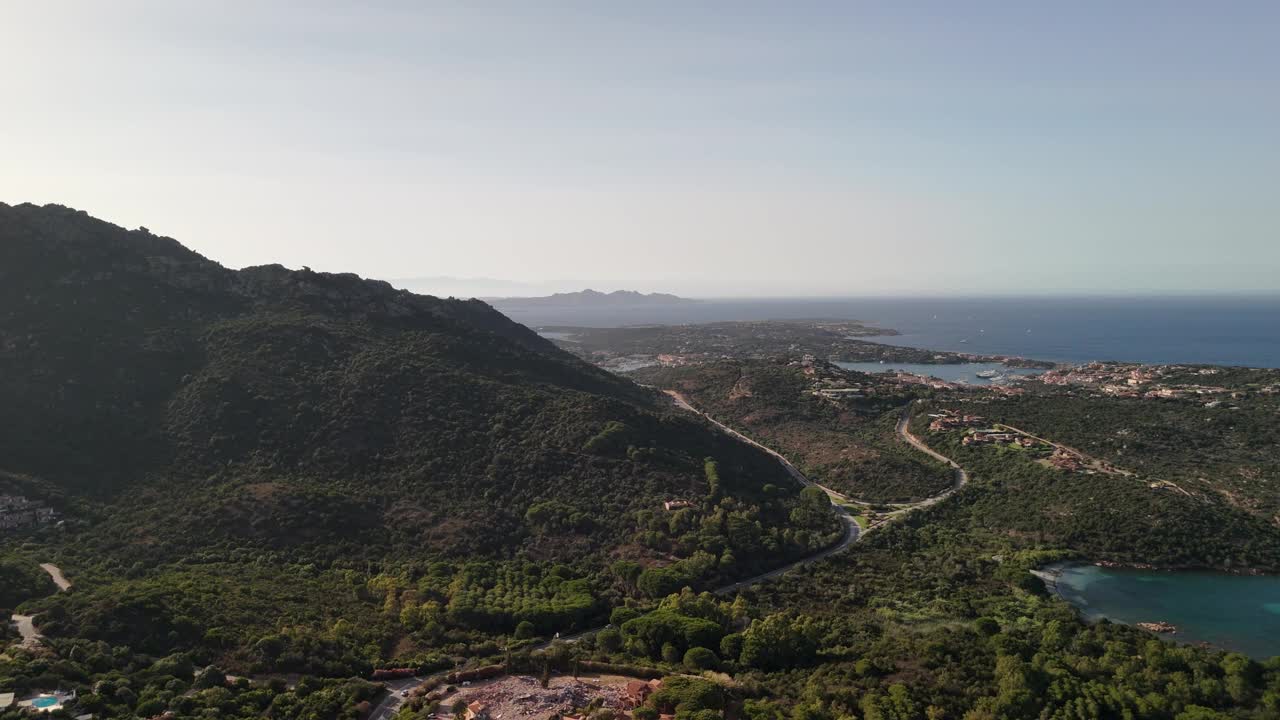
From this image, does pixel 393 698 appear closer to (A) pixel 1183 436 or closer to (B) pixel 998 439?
(B) pixel 998 439

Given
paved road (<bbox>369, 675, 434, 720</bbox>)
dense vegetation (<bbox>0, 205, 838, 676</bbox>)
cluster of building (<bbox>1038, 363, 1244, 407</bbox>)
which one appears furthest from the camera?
cluster of building (<bbox>1038, 363, 1244, 407</bbox>)

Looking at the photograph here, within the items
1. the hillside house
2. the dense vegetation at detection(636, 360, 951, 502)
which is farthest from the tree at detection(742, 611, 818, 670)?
the dense vegetation at detection(636, 360, 951, 502)

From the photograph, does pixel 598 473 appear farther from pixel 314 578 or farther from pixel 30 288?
pixel 30 288

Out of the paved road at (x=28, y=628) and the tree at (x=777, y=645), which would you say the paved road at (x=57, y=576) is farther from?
the tree at (x=777, y=645)

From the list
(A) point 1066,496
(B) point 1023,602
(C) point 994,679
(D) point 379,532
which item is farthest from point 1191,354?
(D) point 379,532

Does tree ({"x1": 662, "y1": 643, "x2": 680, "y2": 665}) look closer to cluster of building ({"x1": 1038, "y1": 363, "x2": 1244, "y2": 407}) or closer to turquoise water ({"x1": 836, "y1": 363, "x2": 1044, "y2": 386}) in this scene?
cluster of building ({"x1": 1038, "y1": 363, "x2": 1244, "y2": 407})

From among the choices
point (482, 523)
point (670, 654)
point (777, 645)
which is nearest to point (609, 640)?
point (670, 654)
